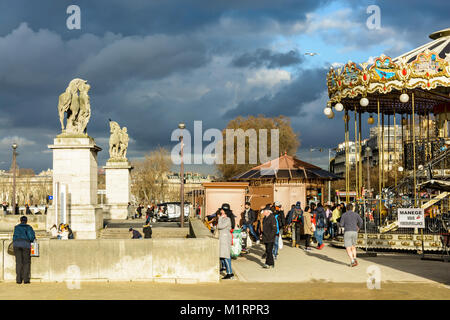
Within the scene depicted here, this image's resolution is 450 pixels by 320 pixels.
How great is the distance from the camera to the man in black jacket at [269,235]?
1499 cm

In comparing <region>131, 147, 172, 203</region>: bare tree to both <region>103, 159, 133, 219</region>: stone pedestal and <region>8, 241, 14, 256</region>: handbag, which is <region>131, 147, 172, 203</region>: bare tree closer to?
<region>103, 159, 133, 219</region>: stone pedestal

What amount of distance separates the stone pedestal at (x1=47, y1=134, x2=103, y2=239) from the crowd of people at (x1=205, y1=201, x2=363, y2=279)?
459 cm

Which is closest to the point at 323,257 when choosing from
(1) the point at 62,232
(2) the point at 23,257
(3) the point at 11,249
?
(1) the point at 62,232

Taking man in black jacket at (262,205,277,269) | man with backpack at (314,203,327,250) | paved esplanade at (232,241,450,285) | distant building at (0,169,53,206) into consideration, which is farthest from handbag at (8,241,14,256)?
distant building at (0,169,53,206)

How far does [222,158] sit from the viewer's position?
2544 inches

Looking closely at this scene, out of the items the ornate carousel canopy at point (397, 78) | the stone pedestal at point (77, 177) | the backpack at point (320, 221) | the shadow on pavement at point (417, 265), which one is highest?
the ornate carousel canopy at point (397, 78)

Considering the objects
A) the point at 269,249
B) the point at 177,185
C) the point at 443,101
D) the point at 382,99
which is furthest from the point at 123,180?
the point at 177,185

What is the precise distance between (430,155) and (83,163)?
50.4 ft

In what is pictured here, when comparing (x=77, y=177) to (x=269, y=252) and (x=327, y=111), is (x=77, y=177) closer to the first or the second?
(x=269, y=252)

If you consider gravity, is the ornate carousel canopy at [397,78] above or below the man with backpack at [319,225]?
above

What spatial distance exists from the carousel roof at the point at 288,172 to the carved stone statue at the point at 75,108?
403 inches

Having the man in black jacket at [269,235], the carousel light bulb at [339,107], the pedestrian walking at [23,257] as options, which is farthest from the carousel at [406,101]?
the pedestrian walking at [23,257]

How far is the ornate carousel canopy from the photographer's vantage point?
72.1ft

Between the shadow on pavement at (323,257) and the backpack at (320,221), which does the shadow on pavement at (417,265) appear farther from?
the backpack at (320,221)
